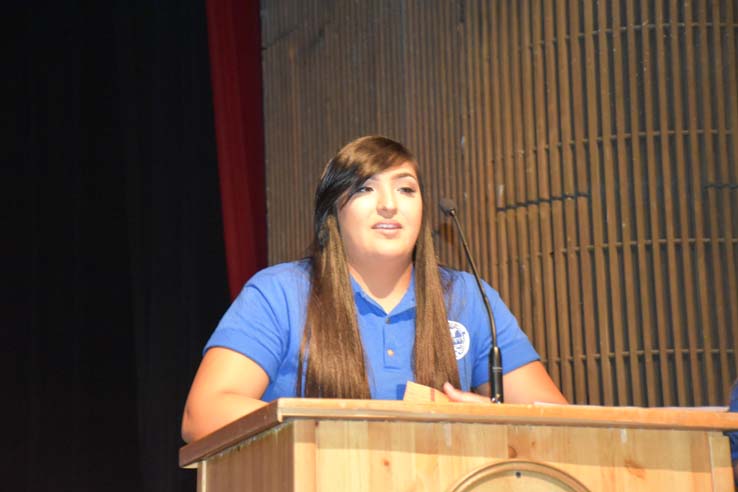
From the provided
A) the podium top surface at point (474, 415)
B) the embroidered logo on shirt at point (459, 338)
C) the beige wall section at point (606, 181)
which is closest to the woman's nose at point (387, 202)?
the embroidered logo on shirt at point (459, 338)

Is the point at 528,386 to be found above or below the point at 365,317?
below

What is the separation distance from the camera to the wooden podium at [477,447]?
190 cm

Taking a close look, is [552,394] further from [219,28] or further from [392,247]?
[219,28]

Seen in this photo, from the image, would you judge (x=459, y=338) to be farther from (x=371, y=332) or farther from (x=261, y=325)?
(x=261, y=325)

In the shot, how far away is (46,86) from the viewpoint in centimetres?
551

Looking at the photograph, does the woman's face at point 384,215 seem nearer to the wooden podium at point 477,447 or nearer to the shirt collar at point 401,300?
the shirt collar at point 401,300

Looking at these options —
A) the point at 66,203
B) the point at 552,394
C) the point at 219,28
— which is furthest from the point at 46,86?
the point at 552,394

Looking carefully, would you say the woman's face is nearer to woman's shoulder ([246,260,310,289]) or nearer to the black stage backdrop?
woman's shoulder ([246,260,310,289])

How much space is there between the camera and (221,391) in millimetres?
2512

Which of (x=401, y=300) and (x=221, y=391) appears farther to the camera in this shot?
(x=401, y=300)

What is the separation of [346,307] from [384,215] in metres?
0.26

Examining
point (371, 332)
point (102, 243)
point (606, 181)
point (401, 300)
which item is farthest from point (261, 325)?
point (102, 243)

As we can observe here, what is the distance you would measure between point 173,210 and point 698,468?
4162 millimetres

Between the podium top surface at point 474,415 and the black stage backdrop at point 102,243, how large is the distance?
135 inches
